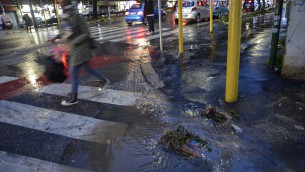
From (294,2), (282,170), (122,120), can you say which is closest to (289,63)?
(294,2)

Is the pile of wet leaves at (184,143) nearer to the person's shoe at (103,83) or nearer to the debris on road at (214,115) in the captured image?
the debris on road at (214,115)

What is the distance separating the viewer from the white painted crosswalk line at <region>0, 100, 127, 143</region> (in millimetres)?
3592

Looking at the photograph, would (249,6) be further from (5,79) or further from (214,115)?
(214,115)

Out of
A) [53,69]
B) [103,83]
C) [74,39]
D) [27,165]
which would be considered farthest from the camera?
[103,83]

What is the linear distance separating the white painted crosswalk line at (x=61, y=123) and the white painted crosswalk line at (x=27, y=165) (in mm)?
592

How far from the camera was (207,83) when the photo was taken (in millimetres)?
5441

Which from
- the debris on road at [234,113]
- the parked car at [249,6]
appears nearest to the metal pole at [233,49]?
the debris on road at [234,113]

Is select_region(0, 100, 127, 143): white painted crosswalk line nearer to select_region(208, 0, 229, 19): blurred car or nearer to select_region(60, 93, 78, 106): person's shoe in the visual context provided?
select_region(60, 93, 78, 106): person's shoe

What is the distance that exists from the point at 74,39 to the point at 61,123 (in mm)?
1374

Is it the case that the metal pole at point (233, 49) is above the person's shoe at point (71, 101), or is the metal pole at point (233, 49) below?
above

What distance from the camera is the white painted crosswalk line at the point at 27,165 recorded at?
289 centimetres

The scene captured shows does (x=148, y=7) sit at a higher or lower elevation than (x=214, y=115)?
higher

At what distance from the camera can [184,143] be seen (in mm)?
3285

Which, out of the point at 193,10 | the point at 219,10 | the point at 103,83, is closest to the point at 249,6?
the point at 219,10
